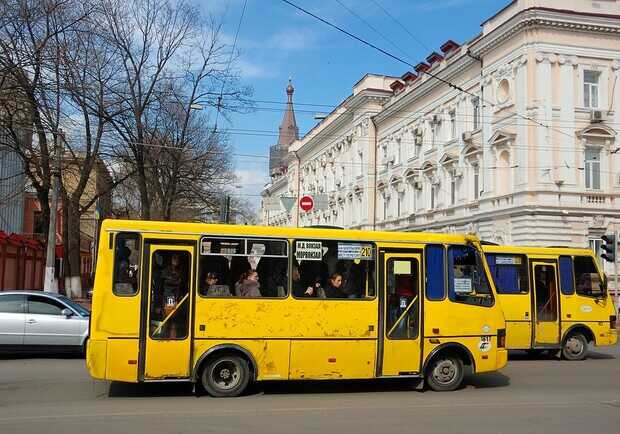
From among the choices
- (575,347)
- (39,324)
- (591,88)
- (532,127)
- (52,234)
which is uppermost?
(591,88)

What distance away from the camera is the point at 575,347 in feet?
50.0

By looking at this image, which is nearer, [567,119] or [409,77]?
[567,119]

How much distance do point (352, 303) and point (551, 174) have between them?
2614 centimetres

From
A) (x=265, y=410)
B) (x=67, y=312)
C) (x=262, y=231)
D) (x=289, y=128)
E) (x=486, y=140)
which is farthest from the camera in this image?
(x=289, y=128)

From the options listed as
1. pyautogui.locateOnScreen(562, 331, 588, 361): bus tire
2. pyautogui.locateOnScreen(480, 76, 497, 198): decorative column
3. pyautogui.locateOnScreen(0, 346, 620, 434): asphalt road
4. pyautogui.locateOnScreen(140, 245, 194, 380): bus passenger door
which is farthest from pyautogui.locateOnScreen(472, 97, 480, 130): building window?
pyautogui.locateOnScreen(140, 245, 194, 380): bus passenger door

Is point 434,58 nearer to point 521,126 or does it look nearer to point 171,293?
point 521,126

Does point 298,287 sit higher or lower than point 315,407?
higher

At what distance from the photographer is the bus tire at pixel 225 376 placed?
930cm

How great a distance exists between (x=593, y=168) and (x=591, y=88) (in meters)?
4.30

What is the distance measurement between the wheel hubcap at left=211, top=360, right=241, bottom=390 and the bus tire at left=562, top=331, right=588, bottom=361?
9.17 m

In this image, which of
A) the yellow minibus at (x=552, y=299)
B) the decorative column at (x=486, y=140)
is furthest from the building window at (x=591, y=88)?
the yellow minibus at (x=552, y=299)

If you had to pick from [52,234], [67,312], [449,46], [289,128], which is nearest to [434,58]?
[449,46]

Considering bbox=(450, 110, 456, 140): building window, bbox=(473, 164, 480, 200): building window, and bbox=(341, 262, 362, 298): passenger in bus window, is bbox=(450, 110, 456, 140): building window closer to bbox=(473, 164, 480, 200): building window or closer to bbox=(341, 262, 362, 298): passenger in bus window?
bbox=(473, 164, 480, 200): building window

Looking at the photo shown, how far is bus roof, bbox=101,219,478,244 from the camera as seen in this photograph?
9141 millimetres
